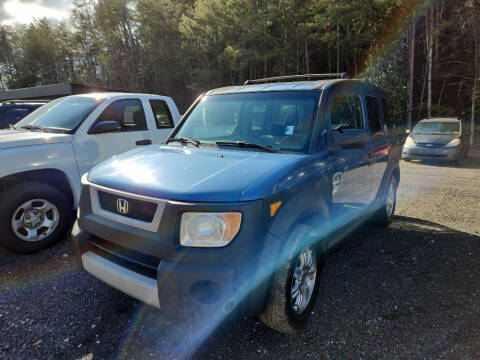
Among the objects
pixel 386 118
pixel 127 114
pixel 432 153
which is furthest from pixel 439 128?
pixel 127 114

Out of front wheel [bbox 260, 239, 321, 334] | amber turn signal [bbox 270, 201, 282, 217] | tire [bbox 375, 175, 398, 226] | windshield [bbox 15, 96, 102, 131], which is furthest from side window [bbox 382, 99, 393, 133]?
windshield [bbox 15, 96, 102, 131]

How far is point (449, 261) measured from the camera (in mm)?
3494

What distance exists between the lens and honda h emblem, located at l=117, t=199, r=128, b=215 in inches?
82.4

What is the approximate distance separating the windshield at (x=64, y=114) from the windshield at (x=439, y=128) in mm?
11209

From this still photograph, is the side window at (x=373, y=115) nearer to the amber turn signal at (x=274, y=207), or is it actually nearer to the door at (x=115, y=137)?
the amber turn signal at (x=274, y=207)

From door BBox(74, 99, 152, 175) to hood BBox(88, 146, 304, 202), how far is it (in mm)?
1643

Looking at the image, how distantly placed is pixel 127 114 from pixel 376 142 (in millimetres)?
3658

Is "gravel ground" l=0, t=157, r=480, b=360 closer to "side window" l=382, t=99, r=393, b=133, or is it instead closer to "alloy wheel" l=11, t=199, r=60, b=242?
"alloy wheel" l=11, t=199, r=60, b=242

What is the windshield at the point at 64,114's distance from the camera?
13.8ft

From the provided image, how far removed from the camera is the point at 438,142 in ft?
34.3

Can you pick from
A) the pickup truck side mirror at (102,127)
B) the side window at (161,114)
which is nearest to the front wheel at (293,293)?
the pickup truck side mirror at (102,127)

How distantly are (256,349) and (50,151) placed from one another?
3.26 m

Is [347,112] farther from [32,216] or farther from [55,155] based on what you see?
[32,216]

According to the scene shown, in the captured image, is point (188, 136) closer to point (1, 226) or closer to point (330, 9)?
point (1, 226)
